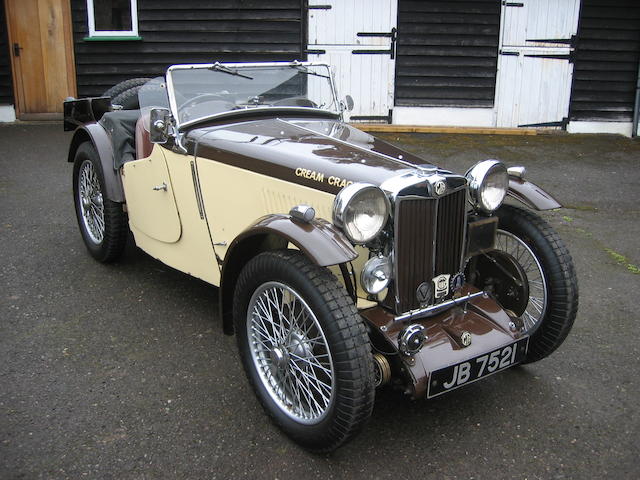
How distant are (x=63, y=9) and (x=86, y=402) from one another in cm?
837

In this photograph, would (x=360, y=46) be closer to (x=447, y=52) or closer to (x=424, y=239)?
(x=447, y=52)

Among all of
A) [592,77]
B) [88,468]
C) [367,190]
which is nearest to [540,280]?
[367,190]

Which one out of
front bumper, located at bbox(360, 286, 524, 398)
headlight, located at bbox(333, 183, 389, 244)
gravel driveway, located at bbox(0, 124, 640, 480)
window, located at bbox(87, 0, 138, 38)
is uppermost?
window, located at bbox(87, 0, 138, 38)

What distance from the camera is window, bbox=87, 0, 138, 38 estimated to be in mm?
9922

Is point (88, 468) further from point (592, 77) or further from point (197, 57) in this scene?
point (592, 77)

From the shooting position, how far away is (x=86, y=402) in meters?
3.11

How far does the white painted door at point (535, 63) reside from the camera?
32.4ft

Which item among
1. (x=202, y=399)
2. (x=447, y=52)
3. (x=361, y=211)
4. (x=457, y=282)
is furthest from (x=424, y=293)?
(x=447, y=52)

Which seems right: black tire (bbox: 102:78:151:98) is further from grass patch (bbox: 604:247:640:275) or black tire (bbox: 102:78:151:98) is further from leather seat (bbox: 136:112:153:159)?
grass patch (bbox: 604:247:640:275)

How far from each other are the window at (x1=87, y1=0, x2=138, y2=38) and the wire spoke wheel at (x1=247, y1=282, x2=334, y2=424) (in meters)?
8.22

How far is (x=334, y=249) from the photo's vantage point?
99.6 inches

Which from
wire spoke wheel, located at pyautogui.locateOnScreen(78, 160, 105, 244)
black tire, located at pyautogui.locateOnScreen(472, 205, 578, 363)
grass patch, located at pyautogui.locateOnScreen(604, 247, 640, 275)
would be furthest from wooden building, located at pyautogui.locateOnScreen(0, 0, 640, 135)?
black tire, located at pyautogui.locateOnScreen(472, 205, 578, 363)

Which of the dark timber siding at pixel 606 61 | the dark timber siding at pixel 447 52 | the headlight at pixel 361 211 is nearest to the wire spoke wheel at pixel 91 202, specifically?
the headlight at pixel 361 211

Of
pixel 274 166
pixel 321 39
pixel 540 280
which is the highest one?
pixel 321 39
